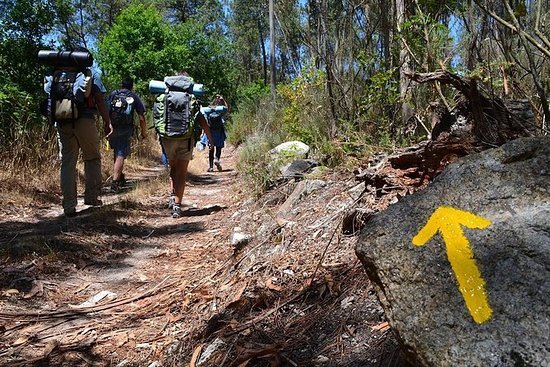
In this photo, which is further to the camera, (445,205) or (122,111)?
(122,111)

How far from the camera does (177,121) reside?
5.51 m

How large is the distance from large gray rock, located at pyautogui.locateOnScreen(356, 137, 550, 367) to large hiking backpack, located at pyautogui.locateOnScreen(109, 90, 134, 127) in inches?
254

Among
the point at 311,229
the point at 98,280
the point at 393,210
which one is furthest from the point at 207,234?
the point at 393,210

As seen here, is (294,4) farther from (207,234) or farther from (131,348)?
(131,348)

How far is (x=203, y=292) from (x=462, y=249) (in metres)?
1.96

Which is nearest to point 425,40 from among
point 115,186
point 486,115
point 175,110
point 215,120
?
point 486,115

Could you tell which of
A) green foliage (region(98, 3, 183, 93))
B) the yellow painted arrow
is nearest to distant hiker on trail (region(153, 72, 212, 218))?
the yellow painted arrow

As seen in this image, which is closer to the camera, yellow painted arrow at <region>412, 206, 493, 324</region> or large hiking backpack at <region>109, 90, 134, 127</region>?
yellow painted arrow at <region>412, 206, 493, 324</region>

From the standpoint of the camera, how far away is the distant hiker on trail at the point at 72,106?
16.4ft

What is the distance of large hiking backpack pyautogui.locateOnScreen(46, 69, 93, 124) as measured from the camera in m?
4.99

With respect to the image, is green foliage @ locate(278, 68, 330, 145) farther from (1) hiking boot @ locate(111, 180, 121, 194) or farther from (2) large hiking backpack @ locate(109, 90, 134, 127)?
(1) hiking boot @ locate(111, 180, 121, 194)

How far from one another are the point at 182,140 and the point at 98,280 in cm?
232

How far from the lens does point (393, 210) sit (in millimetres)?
1706

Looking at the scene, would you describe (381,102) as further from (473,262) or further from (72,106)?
(473,262)
